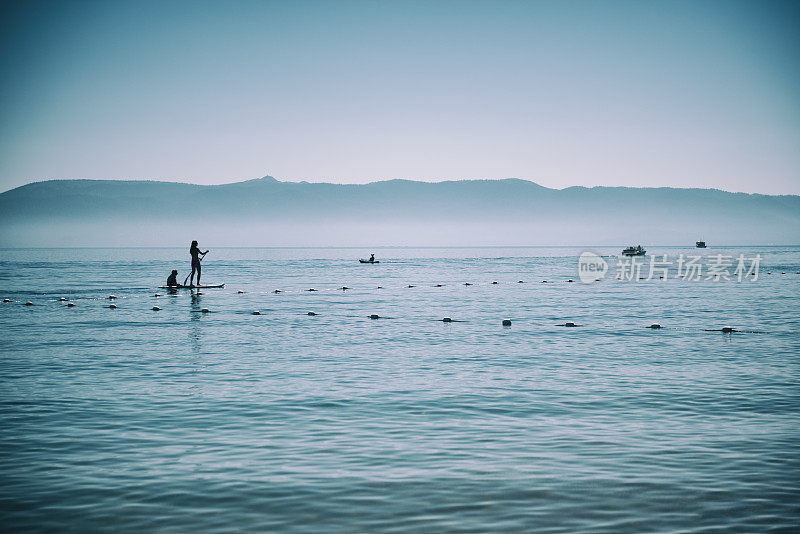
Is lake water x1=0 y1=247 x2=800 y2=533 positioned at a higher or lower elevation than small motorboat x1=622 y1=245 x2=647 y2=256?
lower

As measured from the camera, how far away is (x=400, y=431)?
11.7 meters

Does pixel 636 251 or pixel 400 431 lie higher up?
pixel 636 251

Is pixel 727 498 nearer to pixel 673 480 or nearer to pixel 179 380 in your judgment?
pixel 673 480

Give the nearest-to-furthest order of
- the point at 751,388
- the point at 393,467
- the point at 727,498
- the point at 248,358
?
the point at 727,498, the point at 393,467, the point at 751,388, the point at 248,358

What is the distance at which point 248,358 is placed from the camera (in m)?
20.1

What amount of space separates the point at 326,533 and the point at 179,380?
10.1 meters

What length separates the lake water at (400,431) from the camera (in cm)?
807

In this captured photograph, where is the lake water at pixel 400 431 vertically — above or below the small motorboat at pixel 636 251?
below

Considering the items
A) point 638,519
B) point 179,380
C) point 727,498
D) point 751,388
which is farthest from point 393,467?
point 751,388

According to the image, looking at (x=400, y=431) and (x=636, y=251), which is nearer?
(x=400, y=431)

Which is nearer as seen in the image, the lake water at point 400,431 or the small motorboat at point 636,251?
the lake water at point 400,431

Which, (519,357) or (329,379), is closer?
(329,379)

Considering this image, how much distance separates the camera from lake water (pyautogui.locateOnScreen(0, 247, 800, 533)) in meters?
8.07

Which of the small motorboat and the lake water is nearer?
the lake water
